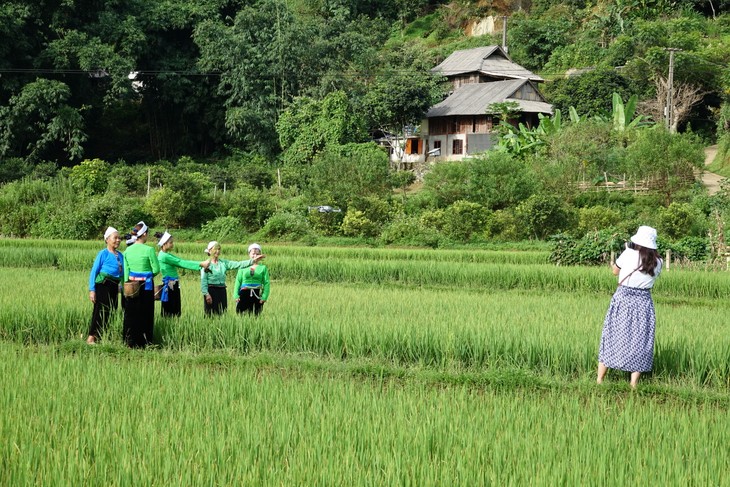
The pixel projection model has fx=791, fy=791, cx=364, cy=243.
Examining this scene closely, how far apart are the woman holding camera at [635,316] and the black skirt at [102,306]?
516cm

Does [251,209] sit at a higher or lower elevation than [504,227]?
higher

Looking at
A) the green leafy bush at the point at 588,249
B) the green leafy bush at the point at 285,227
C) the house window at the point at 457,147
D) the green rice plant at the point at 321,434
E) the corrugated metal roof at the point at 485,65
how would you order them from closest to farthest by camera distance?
the green rice plant at the point at 321,434 < the green leafy bush at the point at 588,249 < the green leafy bush at the point at 285,227 < the house window at the point at 457,147 < the corrugated metal roof at the point at 485,65

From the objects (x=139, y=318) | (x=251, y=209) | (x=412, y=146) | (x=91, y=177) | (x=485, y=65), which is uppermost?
(x=485, y=65)

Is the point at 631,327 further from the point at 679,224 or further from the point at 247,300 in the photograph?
the point at 679,224

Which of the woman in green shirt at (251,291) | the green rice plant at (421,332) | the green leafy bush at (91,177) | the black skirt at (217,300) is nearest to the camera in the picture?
the green rice plant at (421,332)

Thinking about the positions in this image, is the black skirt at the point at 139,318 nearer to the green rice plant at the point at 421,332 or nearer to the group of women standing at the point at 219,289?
the group of women standing at the point at 219,289

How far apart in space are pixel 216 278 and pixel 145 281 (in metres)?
0.99

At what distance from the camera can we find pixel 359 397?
5605mm

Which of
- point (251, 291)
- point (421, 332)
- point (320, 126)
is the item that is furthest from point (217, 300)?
point (320, 126)

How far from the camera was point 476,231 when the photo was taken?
22.7 metres

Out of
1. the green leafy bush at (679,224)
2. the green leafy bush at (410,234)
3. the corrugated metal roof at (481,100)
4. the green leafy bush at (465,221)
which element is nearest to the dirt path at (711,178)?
the green leafy bush at (679,224)

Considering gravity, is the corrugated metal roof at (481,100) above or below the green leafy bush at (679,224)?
above

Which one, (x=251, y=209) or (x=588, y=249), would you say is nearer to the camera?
(x=588, y=249)

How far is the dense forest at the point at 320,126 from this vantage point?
2400 centimetres
